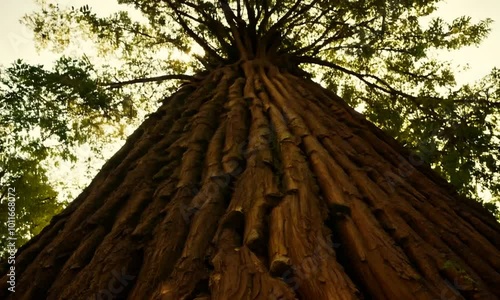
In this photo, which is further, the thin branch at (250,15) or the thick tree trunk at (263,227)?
the thin branch at (250,15)

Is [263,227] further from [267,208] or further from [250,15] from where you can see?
[250,15]

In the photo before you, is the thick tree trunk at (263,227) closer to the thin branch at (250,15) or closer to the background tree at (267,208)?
the background tree at (267,208)

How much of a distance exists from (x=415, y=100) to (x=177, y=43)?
4719 millimetres

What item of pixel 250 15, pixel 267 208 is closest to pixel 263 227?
pixel 267 208

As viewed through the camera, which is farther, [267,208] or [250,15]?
[250,15]

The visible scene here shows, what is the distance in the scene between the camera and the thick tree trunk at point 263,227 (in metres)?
1.43

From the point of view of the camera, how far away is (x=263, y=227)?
5.44 ft

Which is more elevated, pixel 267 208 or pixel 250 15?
pixel 250 15

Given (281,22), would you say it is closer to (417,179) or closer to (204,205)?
(417,179)

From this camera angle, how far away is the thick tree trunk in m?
1.43

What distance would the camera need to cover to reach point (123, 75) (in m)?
6.86

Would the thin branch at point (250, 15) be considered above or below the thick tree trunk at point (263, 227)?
above

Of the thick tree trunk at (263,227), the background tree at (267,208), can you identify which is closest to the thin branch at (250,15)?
the background tree at (267,208)

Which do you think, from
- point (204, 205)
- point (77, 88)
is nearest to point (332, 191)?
point (204, 205)
